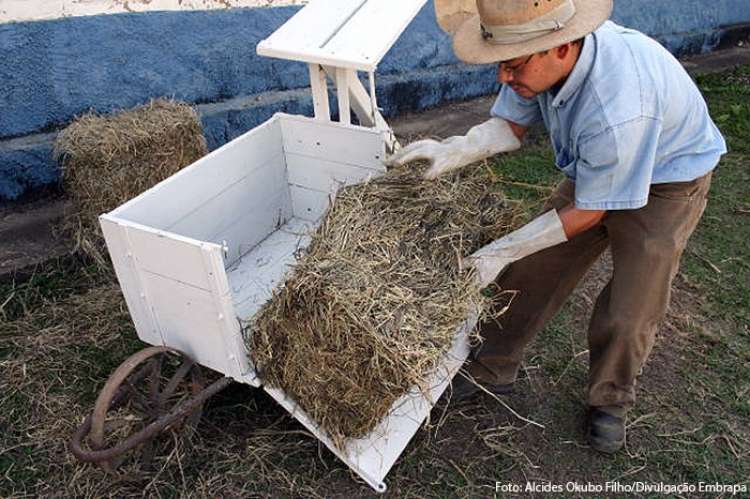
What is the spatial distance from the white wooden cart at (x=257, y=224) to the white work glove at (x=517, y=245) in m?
0.31

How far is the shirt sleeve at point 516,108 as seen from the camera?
2.77 m

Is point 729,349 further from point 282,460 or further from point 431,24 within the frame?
point 431,24

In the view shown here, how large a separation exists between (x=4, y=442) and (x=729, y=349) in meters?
3.35

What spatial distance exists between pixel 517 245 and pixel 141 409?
1.59 metres

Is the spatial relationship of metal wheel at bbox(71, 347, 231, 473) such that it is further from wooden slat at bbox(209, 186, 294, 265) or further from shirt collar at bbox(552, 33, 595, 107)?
shirt collar at bbox(552, 33, 595, 107)

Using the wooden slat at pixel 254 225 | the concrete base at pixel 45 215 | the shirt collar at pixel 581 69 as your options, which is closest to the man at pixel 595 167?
the shirt collar at pixel 581 69

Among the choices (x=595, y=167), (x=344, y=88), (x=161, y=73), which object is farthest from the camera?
(x=161, y=73)

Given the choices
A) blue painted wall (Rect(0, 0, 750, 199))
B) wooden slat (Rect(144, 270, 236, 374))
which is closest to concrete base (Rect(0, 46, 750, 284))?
blue painted wall (Rect(0, 0, 750, 199))

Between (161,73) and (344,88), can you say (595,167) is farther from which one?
(161,73)

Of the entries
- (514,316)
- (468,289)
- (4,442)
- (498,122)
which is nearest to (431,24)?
(498,122)

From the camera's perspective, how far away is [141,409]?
262 centimetres

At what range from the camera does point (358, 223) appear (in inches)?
98.6

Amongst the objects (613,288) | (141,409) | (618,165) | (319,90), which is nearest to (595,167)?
(618,165)

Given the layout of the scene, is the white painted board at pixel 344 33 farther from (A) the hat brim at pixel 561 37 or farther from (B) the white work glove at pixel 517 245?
(B) the white work glove at pixel 517 245
